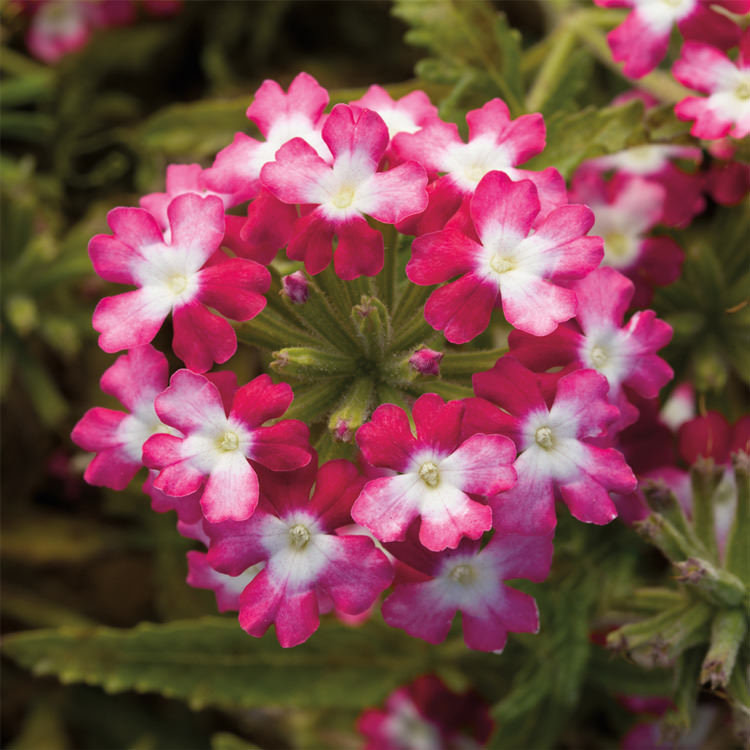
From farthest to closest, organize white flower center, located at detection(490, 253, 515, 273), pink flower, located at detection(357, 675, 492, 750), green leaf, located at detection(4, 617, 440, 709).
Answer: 1. pink flower, located at detection(357, 675, 492, 750)
2. green leaf, located at detection(4, 617, 440, 709)
3. white flower center, located at detection(490, 253, 515, 273)

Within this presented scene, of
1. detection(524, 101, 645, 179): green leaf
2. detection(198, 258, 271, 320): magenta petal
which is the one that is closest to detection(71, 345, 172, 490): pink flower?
detection(198, 258, 271, 320): magenta petal

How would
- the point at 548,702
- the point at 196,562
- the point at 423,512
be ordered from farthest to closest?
the point at 548,702 < the point at 196,562 < the point at 423,512

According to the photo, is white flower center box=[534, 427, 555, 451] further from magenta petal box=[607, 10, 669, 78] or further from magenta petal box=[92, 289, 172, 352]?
magenta petal box=[607, 10, 669, 78]

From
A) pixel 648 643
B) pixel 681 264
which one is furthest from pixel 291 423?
pixel 681 264

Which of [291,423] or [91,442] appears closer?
[291,423]

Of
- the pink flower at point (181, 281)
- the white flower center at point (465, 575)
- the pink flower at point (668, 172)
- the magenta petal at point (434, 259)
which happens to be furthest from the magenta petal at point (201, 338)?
the pink flower at point (668, 172)

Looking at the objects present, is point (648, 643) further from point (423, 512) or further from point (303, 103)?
point (303, 103)

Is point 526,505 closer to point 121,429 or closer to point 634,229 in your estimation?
point 121,429

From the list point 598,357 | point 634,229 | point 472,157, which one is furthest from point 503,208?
point 634,229
